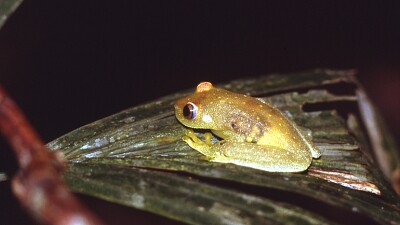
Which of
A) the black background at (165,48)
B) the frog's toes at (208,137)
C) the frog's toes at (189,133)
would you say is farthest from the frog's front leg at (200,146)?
the black background at (165,48)

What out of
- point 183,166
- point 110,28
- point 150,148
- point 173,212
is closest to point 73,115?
point 110,28

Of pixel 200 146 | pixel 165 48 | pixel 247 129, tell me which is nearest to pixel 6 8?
pixel 200 146

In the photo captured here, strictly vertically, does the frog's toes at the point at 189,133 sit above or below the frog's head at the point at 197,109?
below

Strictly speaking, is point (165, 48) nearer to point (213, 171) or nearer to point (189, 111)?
point (189, 111)

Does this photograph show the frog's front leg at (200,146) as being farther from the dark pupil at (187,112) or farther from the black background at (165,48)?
the black background at (165,48)

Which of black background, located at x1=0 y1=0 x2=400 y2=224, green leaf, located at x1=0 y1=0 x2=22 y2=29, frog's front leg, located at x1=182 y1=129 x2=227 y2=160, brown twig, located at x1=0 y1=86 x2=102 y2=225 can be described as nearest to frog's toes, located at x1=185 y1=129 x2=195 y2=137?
frog's front leg, located at x1=182 y1=129 x2=227 y2=160

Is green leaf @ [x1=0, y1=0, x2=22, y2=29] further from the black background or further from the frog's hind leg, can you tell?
the black background

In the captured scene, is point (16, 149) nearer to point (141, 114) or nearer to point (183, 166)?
point (183, 166)
